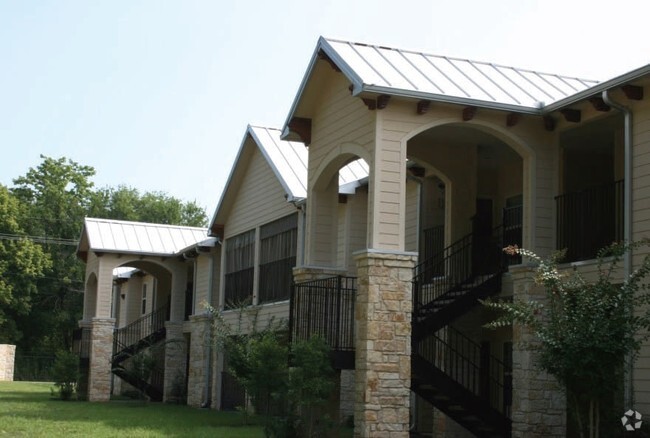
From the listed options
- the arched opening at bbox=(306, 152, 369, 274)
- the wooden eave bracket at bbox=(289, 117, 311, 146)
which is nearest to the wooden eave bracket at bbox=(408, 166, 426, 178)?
the arched opening at bbox=(306, 152, 369, 274)

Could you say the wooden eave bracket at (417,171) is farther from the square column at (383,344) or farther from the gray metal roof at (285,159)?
the square column at (383,344)

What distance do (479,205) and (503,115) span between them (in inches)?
196

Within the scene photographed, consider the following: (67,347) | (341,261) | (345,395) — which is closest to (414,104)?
(341,261)

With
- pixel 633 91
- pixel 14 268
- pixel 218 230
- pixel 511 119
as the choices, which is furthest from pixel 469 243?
pixel 14 268

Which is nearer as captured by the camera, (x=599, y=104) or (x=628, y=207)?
(x=628, y=207)

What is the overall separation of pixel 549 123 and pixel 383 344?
4.99m

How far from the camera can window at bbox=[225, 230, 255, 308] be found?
31031 millimetres

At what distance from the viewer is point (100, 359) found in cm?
3612

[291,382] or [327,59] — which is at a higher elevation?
[327,59]

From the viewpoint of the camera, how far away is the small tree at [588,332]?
1376cm

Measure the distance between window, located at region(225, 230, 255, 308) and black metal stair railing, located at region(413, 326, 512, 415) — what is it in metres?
10.0

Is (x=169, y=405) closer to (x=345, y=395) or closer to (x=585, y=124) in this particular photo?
(x=345, y=395)

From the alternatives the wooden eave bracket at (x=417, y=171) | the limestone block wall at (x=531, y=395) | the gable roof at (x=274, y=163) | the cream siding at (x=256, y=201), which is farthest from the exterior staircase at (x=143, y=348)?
the limestone block wall at (x=531, y=395)

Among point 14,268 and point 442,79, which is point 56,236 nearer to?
point 14,268
